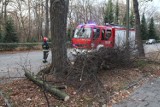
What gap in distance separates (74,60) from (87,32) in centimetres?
1131

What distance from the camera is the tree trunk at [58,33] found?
9.67m

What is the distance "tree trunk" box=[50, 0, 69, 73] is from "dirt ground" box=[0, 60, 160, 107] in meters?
1.25

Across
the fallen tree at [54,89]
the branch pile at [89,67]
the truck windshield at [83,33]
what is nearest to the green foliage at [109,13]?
the truck windshield at [83,33]

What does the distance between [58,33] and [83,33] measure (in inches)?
472

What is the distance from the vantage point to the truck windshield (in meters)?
21.0

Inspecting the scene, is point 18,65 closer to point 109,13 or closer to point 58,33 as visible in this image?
point 58,33

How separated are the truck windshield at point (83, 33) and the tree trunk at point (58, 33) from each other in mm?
11082

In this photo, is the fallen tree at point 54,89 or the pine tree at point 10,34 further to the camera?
the pine tree at point 10,34

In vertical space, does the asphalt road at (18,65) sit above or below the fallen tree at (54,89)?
below

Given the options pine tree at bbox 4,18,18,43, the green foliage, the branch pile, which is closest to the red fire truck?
the branch pile

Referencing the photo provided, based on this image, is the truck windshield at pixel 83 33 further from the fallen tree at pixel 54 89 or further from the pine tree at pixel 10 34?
the pine tree at pixel 10 34

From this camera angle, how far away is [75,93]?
819cm

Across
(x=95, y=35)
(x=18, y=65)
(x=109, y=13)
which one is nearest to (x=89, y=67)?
(x=18, y=65)

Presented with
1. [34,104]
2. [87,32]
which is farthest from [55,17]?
[87,32]
